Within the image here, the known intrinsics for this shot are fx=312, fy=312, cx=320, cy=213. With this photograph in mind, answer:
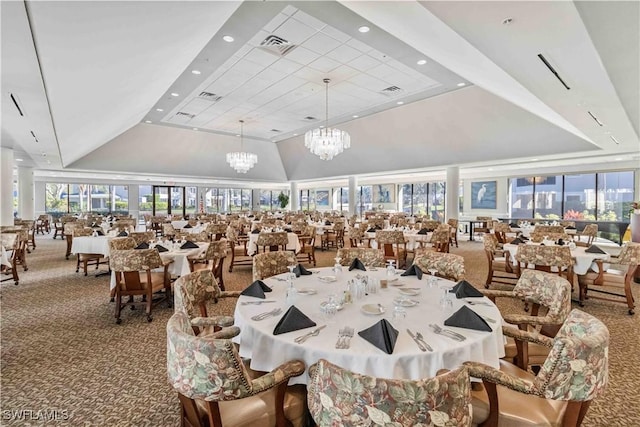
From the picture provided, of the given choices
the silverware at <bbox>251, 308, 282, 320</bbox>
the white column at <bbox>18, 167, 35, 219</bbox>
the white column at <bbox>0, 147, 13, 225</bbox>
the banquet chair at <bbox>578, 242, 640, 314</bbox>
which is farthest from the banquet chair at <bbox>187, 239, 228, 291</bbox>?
the white column at <bbox>18, 167, 35, 219</bbox>

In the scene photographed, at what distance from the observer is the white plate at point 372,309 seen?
2.08 meters

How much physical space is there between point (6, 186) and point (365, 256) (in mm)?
12013

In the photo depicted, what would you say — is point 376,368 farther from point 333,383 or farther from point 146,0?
point 146,0

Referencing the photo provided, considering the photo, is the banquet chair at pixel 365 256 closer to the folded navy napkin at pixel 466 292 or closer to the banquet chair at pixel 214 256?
the folded navy napkin at pixel 466 292

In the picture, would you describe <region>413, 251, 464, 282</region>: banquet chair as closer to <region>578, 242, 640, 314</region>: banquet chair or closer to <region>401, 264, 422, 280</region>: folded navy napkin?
<region>401, 264, 422, 280</region>: folded navy napkin

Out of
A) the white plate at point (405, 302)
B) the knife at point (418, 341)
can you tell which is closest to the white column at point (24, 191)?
the white plate at point (405, 302)

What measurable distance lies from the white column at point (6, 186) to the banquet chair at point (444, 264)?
11782 millimetres

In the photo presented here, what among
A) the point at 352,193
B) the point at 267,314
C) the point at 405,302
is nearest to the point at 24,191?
the point at 352,193

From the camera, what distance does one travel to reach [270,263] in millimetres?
3420

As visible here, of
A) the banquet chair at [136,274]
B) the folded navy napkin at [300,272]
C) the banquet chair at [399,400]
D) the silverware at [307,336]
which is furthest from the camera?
the banquet chair at [136,274]

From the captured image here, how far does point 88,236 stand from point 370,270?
7.00 m

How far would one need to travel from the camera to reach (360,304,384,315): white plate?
6.82 feet

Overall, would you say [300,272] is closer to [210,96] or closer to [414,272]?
[414,272]

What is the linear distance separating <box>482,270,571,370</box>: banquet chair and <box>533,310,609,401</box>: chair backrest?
0.62m
